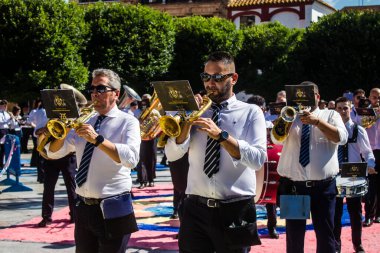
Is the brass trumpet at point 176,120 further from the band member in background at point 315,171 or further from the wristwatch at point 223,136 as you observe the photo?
the band member in background at point 315,171

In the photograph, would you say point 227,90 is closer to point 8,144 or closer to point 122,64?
point 8,144

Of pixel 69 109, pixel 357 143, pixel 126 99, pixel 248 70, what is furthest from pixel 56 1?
pixel 69 109

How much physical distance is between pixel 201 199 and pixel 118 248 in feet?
2.74

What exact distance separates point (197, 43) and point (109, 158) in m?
27.0

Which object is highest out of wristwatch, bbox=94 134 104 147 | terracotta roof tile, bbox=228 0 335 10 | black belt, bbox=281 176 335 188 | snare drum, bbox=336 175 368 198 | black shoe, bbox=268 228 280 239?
terracotta roof tile, bbox=228 0 335 10

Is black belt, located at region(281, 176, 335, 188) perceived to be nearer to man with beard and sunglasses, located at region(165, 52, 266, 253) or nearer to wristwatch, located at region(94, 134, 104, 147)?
man with beard and sunglasses, located at region(165, 52, 266, 253)

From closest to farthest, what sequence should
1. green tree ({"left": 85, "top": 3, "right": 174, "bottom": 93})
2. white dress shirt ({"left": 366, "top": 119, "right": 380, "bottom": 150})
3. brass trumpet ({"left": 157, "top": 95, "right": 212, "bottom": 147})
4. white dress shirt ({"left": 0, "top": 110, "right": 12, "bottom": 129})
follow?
brass trumpet ({"left": 157, "top": 95, "right": 212, "bottom": 147}) < white dress shirt ({"left": 366, "top": 119, "right": 380, "bottom": 150}) < white dress shirt ({"left": 0, "top": 110, "right": 12, "bottom": 129}) < green tree ({"left": 85, "top": 3, "right": 174, "bottom": 93})

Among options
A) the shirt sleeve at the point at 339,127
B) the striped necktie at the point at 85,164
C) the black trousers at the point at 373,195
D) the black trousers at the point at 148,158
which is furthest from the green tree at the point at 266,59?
the striped necktie at the point at 85,164

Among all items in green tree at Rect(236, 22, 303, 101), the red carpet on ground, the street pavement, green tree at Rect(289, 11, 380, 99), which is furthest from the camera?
green tree at Rect(236, 22, 303, 101)

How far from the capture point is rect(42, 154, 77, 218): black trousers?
858 cm

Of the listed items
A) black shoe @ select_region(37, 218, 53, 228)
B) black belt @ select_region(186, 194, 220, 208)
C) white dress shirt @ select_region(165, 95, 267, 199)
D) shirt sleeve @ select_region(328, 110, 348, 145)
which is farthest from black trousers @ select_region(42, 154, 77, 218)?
black belt @ select_region(186, 194, 220, 208)

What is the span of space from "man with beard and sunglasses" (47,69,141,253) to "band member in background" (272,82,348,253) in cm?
178

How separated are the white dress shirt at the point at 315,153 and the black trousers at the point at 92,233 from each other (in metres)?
1.95

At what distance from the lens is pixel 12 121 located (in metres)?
Result: 16.9
